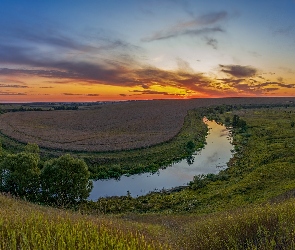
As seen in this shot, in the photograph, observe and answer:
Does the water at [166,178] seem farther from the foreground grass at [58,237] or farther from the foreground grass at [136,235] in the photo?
the foreground grass at [58,237]

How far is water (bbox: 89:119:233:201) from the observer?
35.2 m

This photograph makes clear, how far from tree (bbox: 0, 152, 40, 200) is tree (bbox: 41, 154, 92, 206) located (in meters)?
0.93

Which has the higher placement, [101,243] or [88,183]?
[101,243]

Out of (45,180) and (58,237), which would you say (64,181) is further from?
(58,237)

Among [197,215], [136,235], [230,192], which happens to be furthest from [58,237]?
[230,192]

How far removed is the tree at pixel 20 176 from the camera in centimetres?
2850

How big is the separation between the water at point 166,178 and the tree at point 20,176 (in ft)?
23.1

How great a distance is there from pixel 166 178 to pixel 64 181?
607 inches

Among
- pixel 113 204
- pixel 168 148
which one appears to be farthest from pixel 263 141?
pixel 113 204

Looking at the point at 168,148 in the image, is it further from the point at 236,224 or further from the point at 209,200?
the point at 236,224

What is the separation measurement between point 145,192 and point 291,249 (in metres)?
27.9

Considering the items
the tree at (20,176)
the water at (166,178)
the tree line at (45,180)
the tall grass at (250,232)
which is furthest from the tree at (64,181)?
the tall grass at (250,232)

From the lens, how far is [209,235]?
9258mm

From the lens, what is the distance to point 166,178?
39.6 meters
